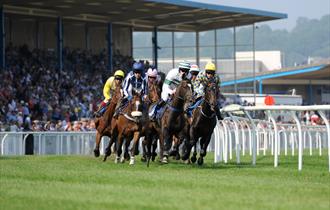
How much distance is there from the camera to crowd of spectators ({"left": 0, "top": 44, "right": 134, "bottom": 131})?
31.1 m

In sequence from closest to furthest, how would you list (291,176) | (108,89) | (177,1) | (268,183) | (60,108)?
(268,183), (291,176), (108,89), (60,108), (177,1)

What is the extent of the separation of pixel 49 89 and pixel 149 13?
29.3 feet

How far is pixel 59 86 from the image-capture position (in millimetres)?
36625

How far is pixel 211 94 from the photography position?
17422 millimetres

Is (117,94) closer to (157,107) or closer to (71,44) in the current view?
(157,107)

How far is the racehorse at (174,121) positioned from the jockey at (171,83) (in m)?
0.31

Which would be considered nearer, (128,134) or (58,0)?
(128,134)

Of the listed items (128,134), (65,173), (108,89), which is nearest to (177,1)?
(108,89)

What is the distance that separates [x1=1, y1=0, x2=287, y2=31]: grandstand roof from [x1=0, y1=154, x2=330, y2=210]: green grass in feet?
77.5

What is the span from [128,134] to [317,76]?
4401cm

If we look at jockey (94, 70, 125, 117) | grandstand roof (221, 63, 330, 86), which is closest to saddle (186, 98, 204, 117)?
jockey (94, 70, 125, 117)

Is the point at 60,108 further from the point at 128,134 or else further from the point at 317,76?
the point at 317,76

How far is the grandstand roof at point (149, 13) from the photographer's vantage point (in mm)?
39125

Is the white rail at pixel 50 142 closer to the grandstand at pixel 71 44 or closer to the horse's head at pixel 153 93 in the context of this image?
the grandstand at pixel 71 44
